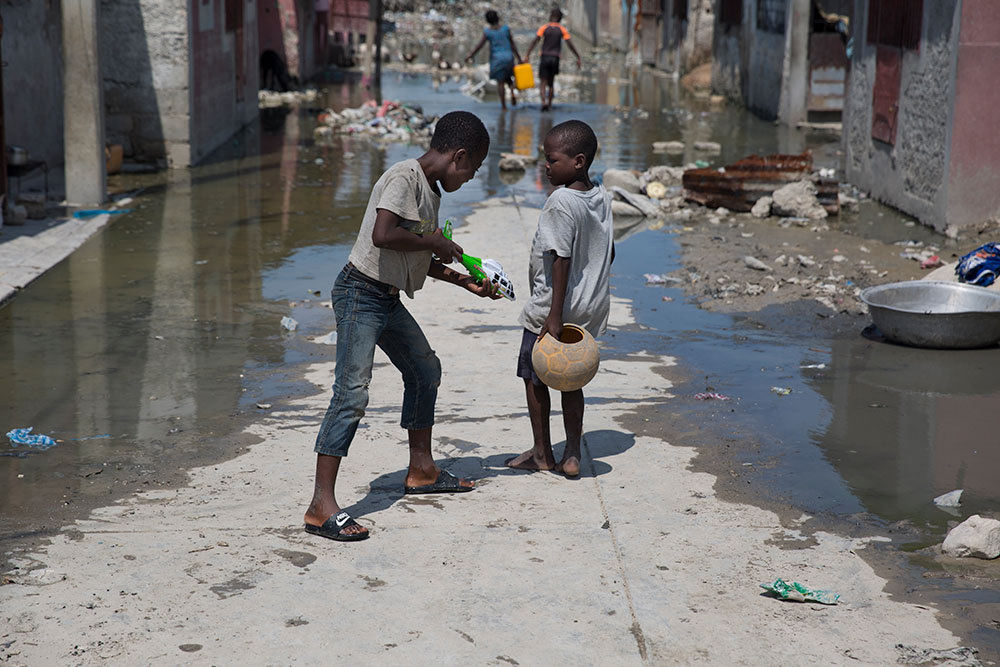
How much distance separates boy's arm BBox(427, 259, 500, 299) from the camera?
4.05m

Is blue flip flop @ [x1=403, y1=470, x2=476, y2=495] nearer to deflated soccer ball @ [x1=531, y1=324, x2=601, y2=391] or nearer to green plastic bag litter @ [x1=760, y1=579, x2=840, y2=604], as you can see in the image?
deflated soccer ball @ [x1=531, y1=324, x2=601, y2=391]

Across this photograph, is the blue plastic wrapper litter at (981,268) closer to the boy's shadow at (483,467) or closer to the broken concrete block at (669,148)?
the boy's shadow at (483,467)

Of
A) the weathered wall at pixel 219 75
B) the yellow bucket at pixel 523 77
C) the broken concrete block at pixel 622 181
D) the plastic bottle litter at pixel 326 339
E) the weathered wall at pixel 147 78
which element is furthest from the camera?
the yellow bucket at pixel 523 77

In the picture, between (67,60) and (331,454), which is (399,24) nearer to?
(67,60)

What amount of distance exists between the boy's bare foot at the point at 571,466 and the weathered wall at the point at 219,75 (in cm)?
983

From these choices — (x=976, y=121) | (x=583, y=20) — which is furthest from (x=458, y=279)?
(x=583, y=20)

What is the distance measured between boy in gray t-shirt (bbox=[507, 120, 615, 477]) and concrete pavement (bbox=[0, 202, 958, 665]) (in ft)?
0.86

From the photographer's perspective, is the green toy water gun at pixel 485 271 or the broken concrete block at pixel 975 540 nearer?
the broken concrete block at pixel 975 540

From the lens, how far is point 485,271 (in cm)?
411

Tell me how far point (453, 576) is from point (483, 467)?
114 cm

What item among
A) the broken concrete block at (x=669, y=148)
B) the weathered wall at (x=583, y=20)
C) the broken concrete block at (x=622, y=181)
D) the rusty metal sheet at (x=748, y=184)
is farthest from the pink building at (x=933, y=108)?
the weathered wall at (x=583, y=20)

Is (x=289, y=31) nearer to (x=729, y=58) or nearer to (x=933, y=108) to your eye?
(x=729, y=58)

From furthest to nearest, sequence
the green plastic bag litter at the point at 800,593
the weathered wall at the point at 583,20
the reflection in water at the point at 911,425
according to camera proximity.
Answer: the weathered wall at the point at 583,20 < the reflection in water at the point at 911,425 < the green plastic bag litter at the point at 800,593

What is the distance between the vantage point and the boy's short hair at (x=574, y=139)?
169 inches
